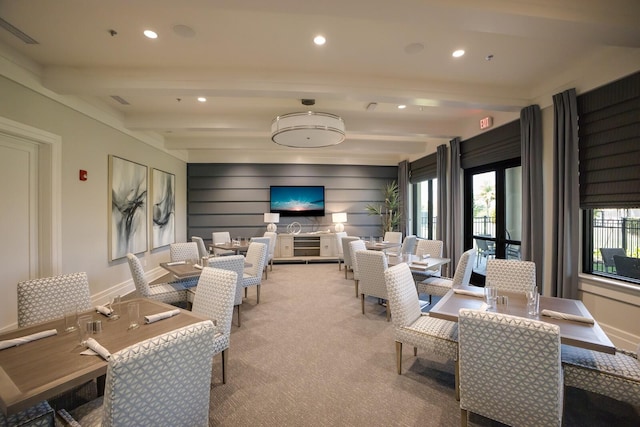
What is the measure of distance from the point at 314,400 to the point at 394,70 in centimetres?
339

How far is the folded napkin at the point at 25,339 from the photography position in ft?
4.71

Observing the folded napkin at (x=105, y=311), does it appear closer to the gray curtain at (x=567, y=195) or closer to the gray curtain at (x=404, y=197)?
the gray curtain at (x=567, y=195)

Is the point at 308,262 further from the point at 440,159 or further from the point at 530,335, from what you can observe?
the point at 530,335

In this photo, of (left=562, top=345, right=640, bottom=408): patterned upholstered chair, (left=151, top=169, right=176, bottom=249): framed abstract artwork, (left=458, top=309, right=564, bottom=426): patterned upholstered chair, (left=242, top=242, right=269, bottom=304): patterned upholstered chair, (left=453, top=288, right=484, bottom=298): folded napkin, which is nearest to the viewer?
(left=458, top=309, right=564, bottom=426): patterned upholstered chair

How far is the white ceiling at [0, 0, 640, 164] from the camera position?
6.95 ft

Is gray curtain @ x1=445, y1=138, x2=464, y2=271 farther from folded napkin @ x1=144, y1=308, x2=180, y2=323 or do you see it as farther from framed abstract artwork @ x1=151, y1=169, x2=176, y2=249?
framed abstract artwork @ x1=151, y1=169, x2=176, y2=249

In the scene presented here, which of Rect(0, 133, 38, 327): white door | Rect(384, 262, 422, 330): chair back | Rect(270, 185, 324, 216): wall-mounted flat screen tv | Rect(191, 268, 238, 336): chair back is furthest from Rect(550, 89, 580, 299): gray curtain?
Rect(0, 133, 38, 327): white door

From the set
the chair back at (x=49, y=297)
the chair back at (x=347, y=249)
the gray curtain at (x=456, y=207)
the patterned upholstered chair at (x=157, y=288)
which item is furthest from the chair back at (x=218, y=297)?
the gray curtain at (x=456, y=207)

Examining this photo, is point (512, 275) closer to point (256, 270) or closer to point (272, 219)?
point (256, 270)

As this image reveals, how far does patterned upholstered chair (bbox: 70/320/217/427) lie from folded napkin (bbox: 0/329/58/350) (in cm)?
51

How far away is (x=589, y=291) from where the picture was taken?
10.1ft

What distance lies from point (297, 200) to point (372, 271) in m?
4.45

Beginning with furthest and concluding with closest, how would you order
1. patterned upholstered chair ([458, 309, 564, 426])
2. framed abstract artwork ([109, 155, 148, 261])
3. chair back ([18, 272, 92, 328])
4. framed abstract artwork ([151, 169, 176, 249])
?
1. framed abstract artwork ([151, 169, 176, 249])
2. framed abstract artwork ([109, 155, 148, 261])
3. chair back ([18, 272, 92, 328])
4. patterned upholstered chair ([458, 309, 564, 426])

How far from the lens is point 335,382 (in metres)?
2.24
